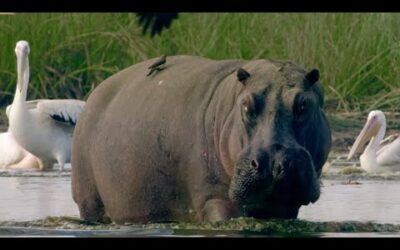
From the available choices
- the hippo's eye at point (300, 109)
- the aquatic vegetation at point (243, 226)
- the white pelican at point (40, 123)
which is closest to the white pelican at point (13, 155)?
the white pelican at point (40, 123)

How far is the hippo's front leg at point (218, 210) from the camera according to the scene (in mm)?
10117

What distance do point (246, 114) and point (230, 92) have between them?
0.42 m

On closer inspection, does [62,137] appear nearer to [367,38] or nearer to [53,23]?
[53,23]

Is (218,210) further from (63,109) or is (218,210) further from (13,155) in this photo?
(13,155)

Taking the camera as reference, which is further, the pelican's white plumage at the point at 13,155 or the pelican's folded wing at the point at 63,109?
the pelican's white plumage at the point at 13,155

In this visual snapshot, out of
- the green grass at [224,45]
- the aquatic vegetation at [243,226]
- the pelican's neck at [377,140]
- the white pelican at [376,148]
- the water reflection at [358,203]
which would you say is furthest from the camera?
the green grass at [224,45]

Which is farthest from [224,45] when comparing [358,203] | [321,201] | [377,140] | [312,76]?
[312,76]

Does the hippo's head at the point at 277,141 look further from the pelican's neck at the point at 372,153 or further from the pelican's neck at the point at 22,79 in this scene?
the pelican's neck at the point at 22,79

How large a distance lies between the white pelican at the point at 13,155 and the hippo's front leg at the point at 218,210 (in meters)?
5.29

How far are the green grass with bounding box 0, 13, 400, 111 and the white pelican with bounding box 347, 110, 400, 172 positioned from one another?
22 cm

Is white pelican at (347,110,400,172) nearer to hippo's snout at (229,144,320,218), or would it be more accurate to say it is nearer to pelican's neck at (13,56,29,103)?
pelican's neck at (13,56,29,103)
